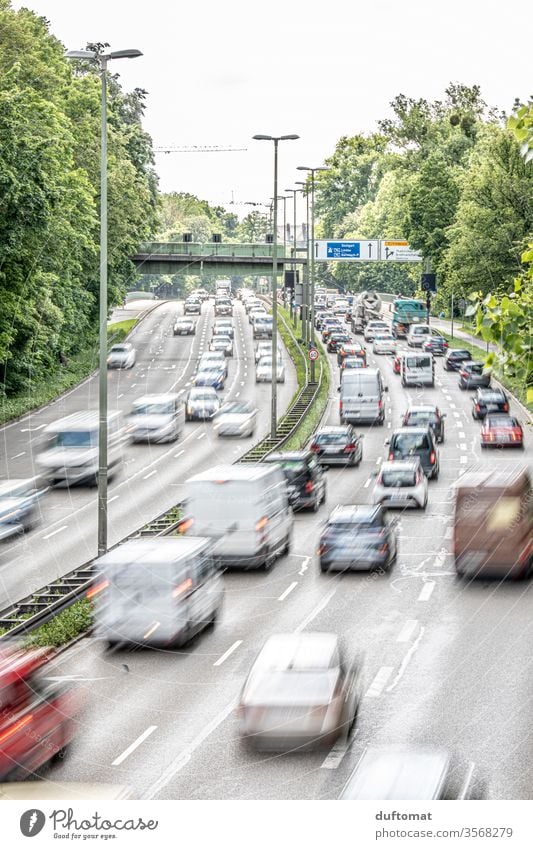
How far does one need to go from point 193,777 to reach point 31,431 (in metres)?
44.9

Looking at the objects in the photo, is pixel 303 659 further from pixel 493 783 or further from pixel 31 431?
pixel 31 431

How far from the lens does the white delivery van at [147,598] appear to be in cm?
2995

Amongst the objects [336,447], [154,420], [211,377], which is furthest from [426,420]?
[211,377]

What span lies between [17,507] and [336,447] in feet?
54.8

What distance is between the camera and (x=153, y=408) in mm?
68875

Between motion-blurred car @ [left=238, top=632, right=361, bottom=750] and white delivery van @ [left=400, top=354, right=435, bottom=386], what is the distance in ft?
205

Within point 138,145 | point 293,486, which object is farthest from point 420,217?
point 293,486

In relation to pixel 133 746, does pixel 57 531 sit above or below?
below

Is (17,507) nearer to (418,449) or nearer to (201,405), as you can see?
(418,449)

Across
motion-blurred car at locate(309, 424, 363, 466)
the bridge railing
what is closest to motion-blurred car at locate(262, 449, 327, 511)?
motion-blurred car at locate(309, 424, 363, 466)

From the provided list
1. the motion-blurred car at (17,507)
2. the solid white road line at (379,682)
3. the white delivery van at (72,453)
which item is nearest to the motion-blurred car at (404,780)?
the solid white road line at (379,682)

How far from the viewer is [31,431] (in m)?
65.0

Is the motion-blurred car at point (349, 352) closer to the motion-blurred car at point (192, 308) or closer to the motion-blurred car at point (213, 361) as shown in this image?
the motion-blurred car at point (213, 361)

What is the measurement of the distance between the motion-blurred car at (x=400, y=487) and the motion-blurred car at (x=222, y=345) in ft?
173
